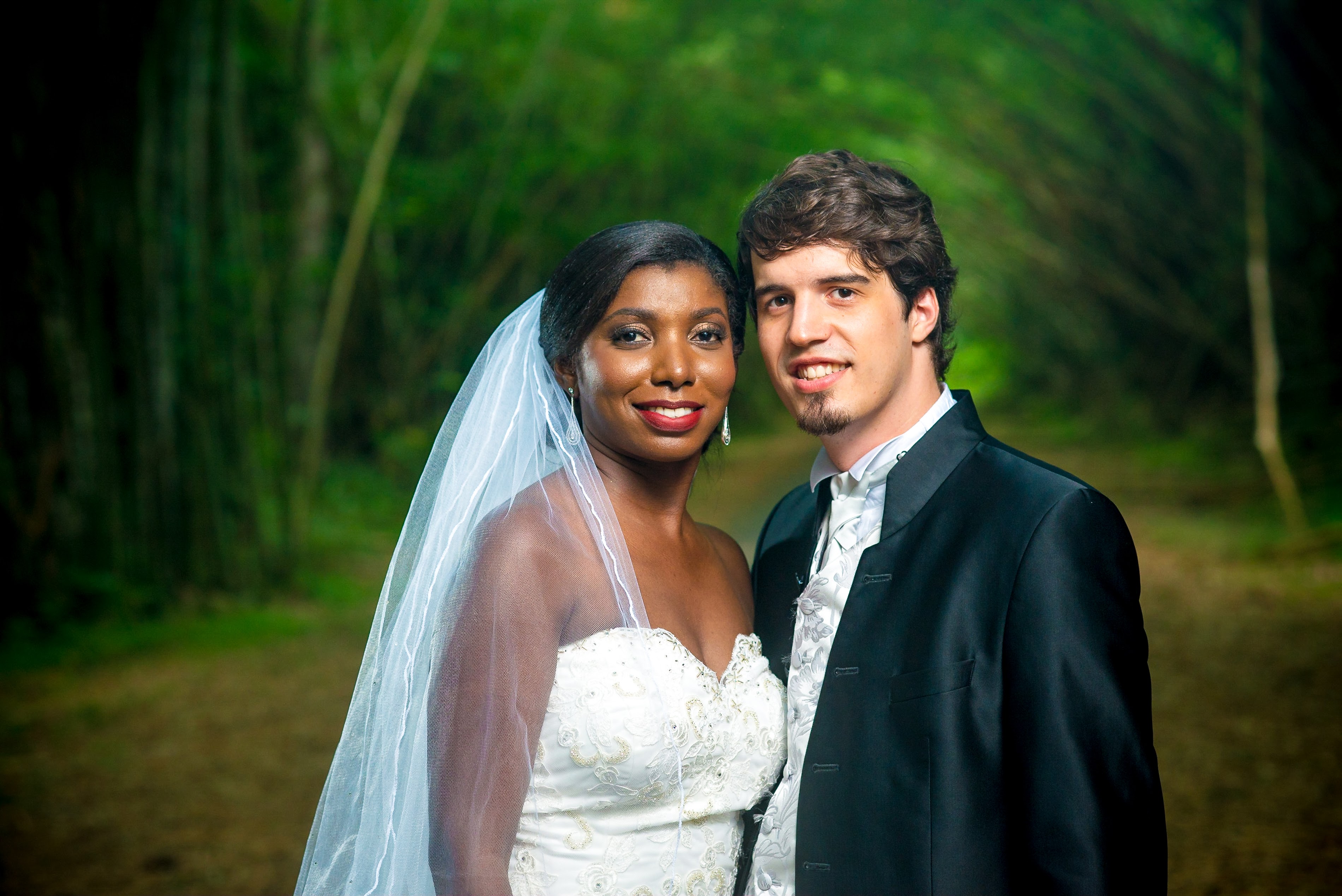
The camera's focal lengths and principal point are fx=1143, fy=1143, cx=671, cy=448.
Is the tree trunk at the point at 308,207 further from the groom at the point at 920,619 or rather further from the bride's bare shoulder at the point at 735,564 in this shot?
the groom at the point at 920,619

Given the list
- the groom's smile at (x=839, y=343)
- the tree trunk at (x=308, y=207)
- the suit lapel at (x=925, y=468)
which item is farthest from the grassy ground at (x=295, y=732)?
the tree trunk at (x=308, y=207)

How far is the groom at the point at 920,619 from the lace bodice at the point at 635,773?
110mm

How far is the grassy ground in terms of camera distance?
13.9ft

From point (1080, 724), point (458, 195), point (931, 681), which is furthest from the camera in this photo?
point (458, 195)

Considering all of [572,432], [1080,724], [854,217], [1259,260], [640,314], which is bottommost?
[1080,724]

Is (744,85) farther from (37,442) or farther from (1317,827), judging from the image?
(1317,827)

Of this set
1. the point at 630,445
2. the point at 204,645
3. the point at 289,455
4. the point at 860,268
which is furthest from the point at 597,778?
the point at 289,455

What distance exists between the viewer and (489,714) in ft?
6.31

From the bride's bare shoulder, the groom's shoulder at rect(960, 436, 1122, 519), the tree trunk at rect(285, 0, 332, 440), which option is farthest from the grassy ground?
the tree trunk at rect(285, 0, 332, 440)

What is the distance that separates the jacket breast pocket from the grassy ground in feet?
3.01

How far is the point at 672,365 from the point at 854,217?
420mm

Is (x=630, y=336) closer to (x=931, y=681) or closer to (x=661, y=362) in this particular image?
(x=661, y=362)

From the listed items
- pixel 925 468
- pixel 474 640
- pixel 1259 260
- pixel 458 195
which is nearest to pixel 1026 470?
pixel 925 468

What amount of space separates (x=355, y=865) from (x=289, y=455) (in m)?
6.83
